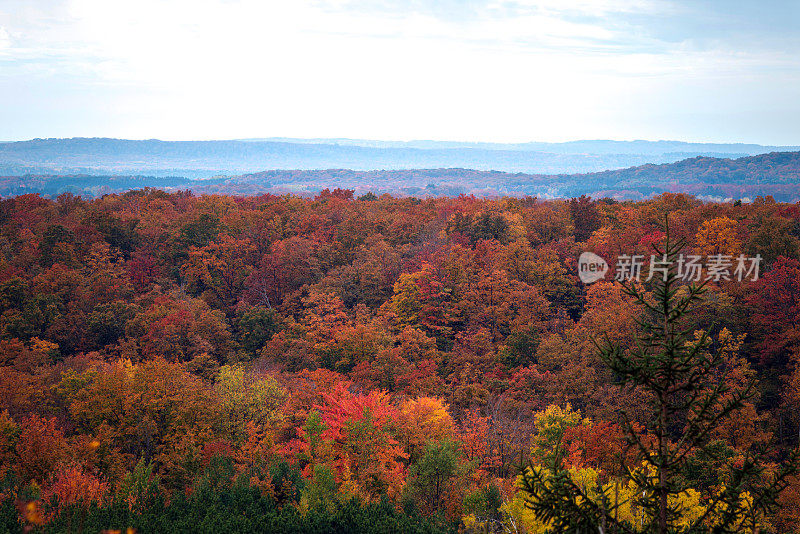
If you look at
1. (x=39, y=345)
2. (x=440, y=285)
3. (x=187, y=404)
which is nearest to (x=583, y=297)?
(x=440, y=285)

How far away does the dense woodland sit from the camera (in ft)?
75.6

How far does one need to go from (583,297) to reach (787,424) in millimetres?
19258

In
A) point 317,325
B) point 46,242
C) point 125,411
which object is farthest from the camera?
point 46,242

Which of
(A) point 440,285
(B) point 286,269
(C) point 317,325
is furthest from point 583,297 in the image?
(B) point 286,269

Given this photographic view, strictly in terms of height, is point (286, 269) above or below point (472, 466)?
above

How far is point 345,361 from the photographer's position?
141 feet

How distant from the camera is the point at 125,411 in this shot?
98.3ft

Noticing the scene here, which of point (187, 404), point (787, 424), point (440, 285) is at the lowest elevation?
point (787, 424)

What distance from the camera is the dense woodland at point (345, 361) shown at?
23031 mm

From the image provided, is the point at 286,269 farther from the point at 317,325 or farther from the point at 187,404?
the point at 187,404

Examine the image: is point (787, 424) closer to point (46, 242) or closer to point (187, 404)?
point (187, 404)

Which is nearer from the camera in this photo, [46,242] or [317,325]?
[317,325]

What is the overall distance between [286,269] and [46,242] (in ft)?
76.2

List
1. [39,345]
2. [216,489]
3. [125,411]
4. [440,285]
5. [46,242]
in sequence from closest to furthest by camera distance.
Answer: [216,489] → [125,411] → [39,345] → [440,285] → [46,242]
